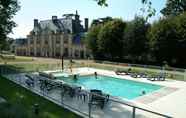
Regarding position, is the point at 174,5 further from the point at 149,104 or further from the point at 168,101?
the point at 168,101

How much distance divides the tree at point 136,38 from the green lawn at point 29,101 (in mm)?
23602

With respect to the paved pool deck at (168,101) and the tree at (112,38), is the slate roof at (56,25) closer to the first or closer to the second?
the tree at (112,38)

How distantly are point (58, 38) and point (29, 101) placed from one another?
5330cm

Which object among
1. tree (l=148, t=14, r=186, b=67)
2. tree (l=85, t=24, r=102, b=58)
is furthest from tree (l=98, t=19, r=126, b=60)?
tree (l=148, t=14, r=186, b=67)

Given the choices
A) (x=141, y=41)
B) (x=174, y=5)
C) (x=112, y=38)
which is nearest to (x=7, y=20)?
(x=112, y=38)

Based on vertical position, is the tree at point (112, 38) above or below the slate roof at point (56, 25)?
below

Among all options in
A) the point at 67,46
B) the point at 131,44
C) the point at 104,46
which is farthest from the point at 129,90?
the point at 67,46

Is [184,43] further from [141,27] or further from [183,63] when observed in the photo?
[141,27]

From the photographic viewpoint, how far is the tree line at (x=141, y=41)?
111 ft

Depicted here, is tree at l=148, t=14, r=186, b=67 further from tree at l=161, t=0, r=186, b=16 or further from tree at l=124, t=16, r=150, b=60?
tree at l=161, t=0, r=186, b=16

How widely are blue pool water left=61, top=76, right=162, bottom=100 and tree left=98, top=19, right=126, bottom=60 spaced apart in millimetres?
14893

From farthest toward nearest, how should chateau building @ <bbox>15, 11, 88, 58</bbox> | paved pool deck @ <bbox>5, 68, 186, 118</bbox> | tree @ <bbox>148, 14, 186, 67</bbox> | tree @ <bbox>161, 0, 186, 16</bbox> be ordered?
chateau building @ <bbox>15, 11, 88, 58</bbox> → tree @ <bbox>148, 14, 186, 67</bbox> → paved pool deck @ <bbox>5, 68, 186, 118</bbox> → tree @ <bbox>161, 0, 186, 16</bbox>

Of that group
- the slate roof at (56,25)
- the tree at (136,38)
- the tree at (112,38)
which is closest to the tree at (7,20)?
the tree at (112,38)

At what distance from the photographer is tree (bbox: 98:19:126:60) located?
4212cm
